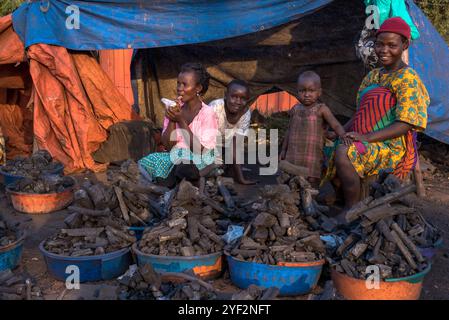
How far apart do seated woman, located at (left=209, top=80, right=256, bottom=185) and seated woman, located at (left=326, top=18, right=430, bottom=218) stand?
137cm

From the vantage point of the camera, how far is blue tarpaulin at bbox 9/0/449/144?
6262 mm

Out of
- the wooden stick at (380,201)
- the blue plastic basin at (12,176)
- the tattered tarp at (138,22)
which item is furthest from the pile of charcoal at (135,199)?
the tattered tarp at (138,22)

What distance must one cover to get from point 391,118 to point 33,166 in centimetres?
392

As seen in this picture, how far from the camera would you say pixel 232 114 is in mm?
6094

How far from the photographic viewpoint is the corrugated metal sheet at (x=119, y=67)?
1023 centimetres

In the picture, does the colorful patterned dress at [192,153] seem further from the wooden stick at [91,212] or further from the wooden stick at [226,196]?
the wooden stick at [91,212]

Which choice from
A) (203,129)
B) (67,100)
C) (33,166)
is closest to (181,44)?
(67,100)

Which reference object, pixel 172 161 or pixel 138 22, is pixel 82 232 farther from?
pixel 138 22

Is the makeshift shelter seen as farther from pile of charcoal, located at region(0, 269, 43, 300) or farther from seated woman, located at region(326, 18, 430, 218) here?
pile of charcoal, located at region(0, 269, 43, 300)

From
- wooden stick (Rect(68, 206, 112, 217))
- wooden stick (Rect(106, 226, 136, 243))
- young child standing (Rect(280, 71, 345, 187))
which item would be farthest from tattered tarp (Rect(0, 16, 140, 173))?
wooden stick (Rect(106, 226, 136, 243))

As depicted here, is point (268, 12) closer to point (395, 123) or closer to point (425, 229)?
point (395, 123)

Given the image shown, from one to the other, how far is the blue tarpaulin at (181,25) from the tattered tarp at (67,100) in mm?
206

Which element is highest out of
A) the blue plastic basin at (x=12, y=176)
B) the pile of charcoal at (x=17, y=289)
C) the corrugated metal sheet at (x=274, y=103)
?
the corrugated metal sheet at (x=274, y=103)

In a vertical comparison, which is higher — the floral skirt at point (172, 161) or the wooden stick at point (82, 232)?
the floral skirt at point (172, 161)
